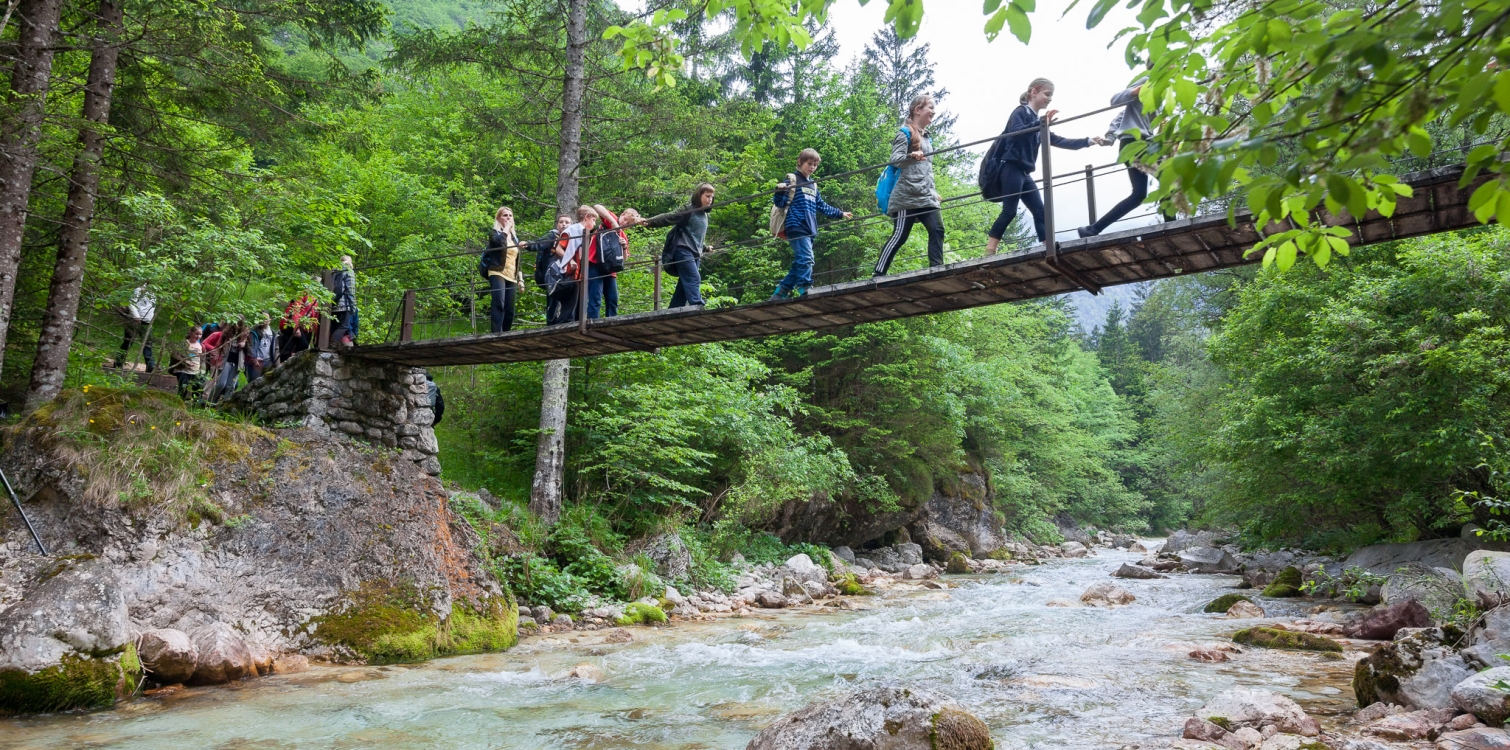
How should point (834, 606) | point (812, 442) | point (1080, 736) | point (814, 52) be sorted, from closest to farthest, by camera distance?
point (1080, 736), point (834, 606), point (812, 442), point (814, 52)

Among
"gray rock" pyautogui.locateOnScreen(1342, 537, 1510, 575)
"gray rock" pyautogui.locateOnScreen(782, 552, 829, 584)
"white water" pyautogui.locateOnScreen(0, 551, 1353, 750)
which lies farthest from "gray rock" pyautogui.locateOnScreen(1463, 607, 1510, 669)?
"gray rock" pyautogui.locateOnScreen(782, 552, 829, 584)

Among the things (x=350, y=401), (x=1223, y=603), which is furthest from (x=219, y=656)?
(x=1223, y=603)

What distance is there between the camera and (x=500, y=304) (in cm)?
1000

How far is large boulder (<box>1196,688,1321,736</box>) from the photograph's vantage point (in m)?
5.57

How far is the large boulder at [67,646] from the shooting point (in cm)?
572

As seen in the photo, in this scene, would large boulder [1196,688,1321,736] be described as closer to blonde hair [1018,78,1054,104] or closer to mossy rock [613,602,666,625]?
blonde hair [1018,78,1054,104]

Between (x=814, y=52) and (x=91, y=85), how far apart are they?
22773 millimetres

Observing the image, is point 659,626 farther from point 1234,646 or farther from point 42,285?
point 42,285

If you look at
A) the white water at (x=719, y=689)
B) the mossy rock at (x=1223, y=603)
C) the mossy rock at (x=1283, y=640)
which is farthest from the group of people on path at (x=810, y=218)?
the mossy rock at (x=1223, y=603)

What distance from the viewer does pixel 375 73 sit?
11992 mm

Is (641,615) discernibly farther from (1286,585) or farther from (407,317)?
(1286,585)

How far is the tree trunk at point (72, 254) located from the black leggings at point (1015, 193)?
8.86 m

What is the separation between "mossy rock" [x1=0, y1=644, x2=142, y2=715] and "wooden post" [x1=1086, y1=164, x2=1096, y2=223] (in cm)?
769

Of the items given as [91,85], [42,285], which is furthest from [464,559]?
[42,285]
